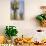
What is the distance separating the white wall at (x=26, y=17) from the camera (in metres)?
2.79

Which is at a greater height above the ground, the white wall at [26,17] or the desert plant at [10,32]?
the white wall at [26,17]

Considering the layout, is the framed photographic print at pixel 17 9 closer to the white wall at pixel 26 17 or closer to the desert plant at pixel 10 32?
the white wall at pixel 26 17

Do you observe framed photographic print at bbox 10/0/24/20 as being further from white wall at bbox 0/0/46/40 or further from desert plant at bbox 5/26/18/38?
desert plant at bbox 5/26/18/38

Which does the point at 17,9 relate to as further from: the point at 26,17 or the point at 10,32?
the point at 10,32

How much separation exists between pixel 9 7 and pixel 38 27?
59 centimetres

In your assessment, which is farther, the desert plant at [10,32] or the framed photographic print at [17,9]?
the framed photographic print at [17,9]

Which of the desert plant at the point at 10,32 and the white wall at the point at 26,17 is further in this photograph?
the white wall at the point at 26,17

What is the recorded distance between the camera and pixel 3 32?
9.15 ft

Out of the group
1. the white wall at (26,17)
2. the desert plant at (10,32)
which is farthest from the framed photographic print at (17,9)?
the desert plant at (10,32)

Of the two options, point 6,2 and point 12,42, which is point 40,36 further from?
point 6,2

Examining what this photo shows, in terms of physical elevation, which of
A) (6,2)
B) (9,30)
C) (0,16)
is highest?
(6,2)

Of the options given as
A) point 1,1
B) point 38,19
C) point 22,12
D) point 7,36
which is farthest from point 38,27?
point 1,1

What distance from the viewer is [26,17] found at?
279 cm

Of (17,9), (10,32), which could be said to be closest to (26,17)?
(17,9)
